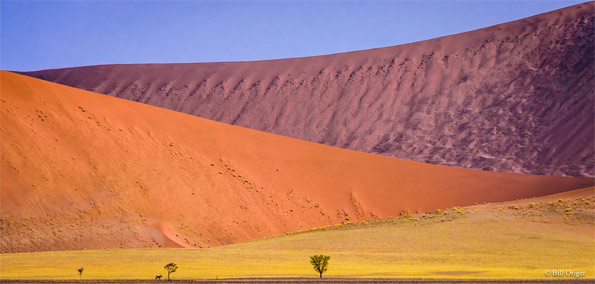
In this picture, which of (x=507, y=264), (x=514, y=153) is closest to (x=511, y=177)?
(x=514, y=153)

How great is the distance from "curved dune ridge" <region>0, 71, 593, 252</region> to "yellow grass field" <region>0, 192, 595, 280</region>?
4.35 metres

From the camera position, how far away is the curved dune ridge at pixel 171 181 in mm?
45959

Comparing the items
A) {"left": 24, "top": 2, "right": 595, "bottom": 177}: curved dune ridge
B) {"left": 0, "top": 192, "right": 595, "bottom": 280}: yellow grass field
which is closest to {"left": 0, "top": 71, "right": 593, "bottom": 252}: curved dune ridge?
{"left": 0, "top": 192, "right": 595, "bottom": 280}: yellow grass field

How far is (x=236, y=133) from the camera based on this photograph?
66.8 metres

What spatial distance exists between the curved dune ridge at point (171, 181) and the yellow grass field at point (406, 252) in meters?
4.35

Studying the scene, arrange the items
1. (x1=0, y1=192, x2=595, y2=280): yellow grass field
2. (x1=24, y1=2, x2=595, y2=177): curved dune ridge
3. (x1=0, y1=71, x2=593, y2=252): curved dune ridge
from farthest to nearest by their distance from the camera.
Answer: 1. (x1=24, y1=2, x2=595, y2=177): curved dune ridge
2. (x1=0, y1=71, x2=593, y2=252): curved dune ridge
3. (x1=0, y1=192, x2=595, y2=280): yellow grass field

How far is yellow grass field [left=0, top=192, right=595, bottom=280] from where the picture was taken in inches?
1238

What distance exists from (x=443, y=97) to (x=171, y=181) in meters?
53.1

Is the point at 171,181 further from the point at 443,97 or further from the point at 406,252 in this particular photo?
the point at 443,97

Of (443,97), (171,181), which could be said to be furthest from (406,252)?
(443,97)

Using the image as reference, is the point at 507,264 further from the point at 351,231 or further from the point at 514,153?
the point at 514,153

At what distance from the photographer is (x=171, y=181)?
5319cm

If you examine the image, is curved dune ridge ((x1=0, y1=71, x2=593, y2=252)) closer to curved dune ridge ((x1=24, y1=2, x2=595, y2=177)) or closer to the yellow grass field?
the yellow grass field

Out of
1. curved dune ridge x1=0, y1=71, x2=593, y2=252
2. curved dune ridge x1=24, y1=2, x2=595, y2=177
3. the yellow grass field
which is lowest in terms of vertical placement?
the yellow grass field
